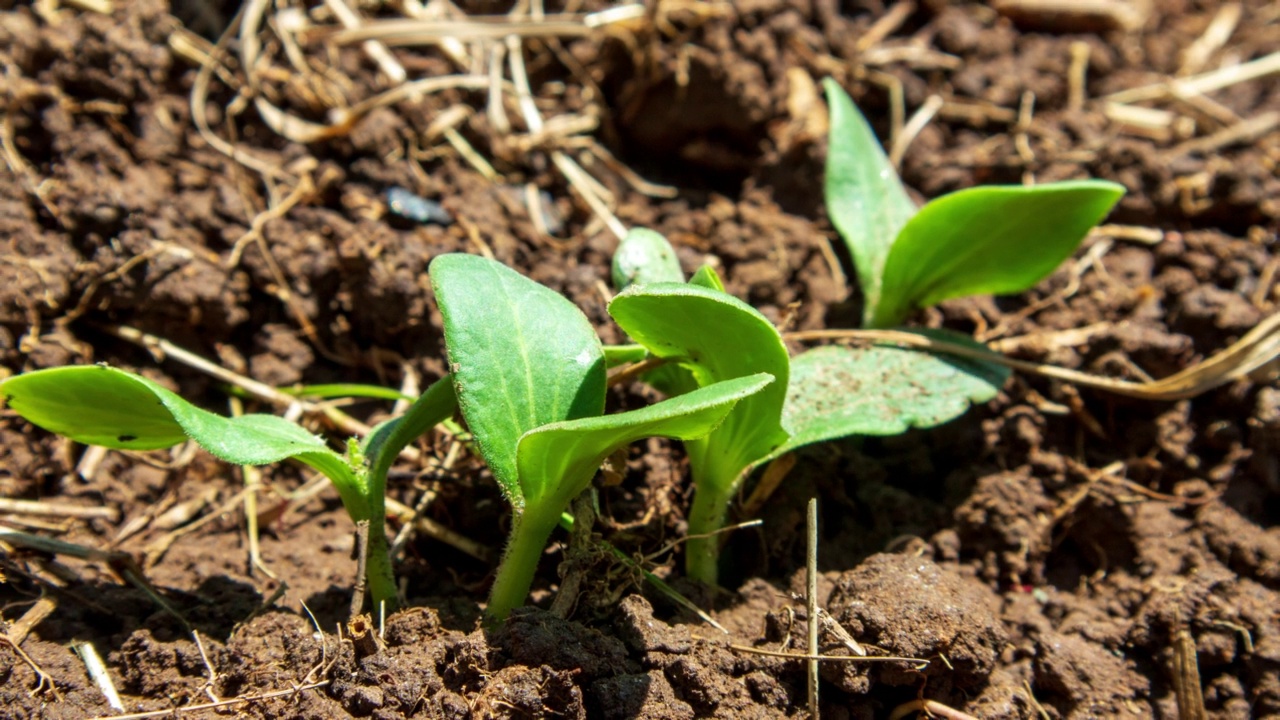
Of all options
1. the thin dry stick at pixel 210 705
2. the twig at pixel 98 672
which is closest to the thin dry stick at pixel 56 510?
the twig at pixel 98 672

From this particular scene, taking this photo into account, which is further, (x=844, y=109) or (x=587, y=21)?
(x=587, y=21)

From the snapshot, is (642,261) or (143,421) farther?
(642,261)

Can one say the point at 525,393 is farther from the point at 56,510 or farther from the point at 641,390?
the point at 56,510

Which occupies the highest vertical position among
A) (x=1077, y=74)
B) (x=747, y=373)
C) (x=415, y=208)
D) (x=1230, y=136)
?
(x=1077, y=74)

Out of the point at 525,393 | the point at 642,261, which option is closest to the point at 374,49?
the point at 642,261

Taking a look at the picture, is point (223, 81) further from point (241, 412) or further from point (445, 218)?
point (241, 412)

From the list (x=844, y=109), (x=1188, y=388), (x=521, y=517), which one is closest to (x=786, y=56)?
(x=844, y=109)

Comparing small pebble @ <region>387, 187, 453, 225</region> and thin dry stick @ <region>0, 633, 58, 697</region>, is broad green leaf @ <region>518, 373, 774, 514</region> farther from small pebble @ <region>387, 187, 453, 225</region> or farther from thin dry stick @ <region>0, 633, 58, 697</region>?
small pebble @ <region>387, 187, 453, 225</region>
